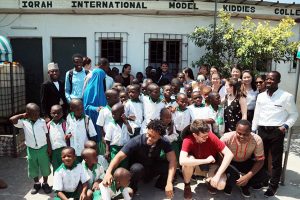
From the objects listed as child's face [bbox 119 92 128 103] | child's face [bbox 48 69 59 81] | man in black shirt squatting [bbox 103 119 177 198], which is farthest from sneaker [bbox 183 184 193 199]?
child's face [bbox 48 69 59 81]

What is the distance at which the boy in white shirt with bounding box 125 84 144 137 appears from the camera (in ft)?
15.6

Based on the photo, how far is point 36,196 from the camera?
428 centimetres

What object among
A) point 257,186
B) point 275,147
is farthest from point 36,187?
point 275,147

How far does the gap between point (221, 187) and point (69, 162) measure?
1.97 meters

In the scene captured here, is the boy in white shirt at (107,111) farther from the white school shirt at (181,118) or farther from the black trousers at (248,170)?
the black trousers at (248,170)

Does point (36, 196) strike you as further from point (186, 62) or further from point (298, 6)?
point (298, 6)

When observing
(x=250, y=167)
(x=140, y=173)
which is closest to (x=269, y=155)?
(x=250, y=167)

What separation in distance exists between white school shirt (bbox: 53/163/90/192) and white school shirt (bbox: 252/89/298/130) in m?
2.61

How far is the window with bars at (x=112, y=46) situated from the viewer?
8273 mm

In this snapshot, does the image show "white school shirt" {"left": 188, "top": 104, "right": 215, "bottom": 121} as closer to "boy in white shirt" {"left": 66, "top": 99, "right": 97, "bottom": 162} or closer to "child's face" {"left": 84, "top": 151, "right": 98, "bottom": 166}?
"boy in white shirt" {"left": 66, "top": 99, "right": 97, "bottom": 162}

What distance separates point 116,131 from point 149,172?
0.73 m

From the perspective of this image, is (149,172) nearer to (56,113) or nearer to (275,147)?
(56,113)

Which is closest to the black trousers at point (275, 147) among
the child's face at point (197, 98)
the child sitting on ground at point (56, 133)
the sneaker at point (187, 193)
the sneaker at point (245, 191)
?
the sneaker at point (245, 191)

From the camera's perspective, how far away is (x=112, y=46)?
844 cm
